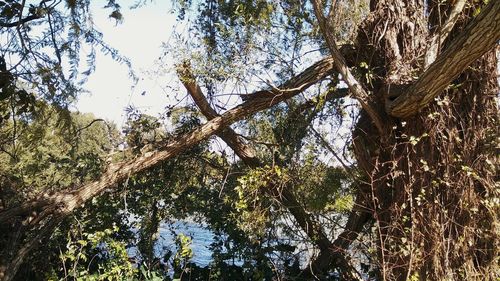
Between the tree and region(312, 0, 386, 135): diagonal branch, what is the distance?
0.04ft

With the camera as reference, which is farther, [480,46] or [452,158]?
[452,158]

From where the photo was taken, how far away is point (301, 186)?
511 cm

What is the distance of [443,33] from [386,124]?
0.91 m

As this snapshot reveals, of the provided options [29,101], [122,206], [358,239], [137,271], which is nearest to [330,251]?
[358,239]

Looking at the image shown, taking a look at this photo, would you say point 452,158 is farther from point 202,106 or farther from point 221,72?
point 202,106

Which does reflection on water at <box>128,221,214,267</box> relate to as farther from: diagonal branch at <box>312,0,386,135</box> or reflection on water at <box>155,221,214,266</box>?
diagonal branch at <box>312,0,386,135</box>

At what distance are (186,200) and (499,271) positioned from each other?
132 inches

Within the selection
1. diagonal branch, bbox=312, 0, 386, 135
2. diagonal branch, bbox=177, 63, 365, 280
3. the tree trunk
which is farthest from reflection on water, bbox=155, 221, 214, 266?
diagonal branch, bbox=312, 0, 386, 135

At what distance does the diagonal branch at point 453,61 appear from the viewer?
273 cm

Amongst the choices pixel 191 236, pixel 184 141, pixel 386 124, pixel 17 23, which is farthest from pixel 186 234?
pixel 17 23

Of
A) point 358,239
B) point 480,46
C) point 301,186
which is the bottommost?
point 358,239

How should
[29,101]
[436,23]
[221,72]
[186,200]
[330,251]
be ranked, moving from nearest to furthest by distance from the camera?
[29,101]
[436,23]
[221,72]
[330,251]
[186,200]

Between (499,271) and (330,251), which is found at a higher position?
(330,251)

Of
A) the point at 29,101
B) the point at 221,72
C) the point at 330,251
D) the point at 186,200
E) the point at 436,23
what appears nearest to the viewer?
the point at 29,101
